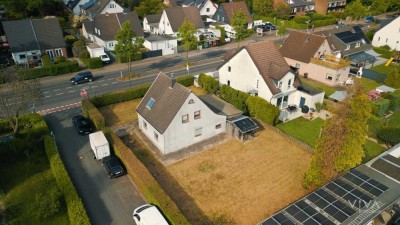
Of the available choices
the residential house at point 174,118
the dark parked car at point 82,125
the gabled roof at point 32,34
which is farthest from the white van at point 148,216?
the gabled roof at point 32,34

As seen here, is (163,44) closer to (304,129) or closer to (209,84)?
(209,84)

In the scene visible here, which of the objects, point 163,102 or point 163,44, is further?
point 163,44

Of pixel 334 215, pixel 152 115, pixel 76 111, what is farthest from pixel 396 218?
pixel 76 111

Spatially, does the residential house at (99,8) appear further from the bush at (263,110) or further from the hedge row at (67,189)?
the hedge row at (67,189)

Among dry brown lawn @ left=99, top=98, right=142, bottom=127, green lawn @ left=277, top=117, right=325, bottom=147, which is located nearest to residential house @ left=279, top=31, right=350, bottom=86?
green lawn @ left=277, top=117, right=325, bottom=147

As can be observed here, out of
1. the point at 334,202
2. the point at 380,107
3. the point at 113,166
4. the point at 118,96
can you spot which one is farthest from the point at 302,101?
the point at 113,166
